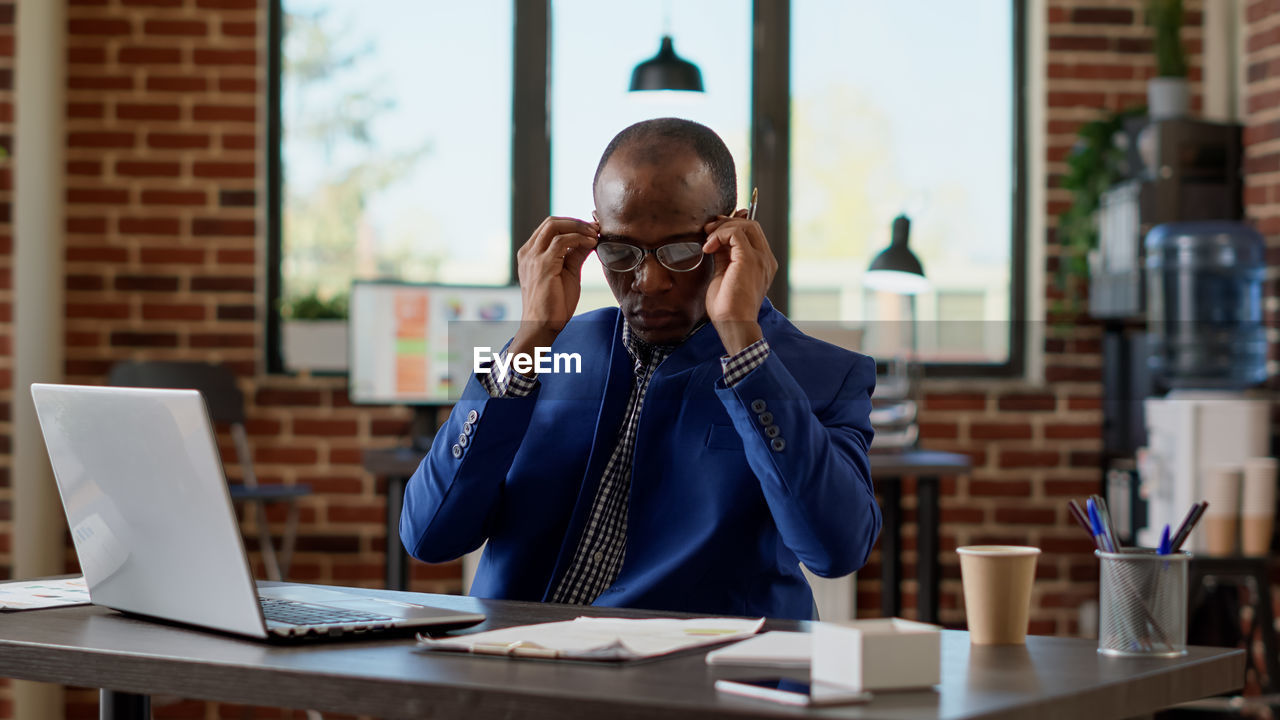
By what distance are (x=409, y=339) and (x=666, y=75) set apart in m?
1.05

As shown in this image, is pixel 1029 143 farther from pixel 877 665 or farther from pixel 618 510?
pixel 877 665

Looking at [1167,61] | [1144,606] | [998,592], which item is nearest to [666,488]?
[998,592]

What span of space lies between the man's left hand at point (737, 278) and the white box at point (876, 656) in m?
0.51

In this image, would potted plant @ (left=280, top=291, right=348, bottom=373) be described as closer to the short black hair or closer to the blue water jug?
the blue water jug

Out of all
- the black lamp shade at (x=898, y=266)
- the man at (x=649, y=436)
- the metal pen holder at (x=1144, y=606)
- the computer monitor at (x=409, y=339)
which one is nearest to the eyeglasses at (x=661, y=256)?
the man at (x=649, y=436)

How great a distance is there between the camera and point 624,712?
2.68 ft

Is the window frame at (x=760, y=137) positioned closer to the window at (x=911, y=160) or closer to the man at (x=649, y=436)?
the window at (x=911, y=160)

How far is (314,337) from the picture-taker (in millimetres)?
3883

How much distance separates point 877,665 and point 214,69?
11.6 feet

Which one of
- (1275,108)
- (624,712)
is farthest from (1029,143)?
(624,712)

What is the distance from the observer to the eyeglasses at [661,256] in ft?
4.88

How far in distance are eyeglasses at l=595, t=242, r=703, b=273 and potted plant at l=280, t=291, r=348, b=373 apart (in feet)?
8.34

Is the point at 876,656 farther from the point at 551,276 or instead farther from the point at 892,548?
the point at 892,548

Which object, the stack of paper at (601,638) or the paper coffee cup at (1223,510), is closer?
the stack of paper at (601,638)
